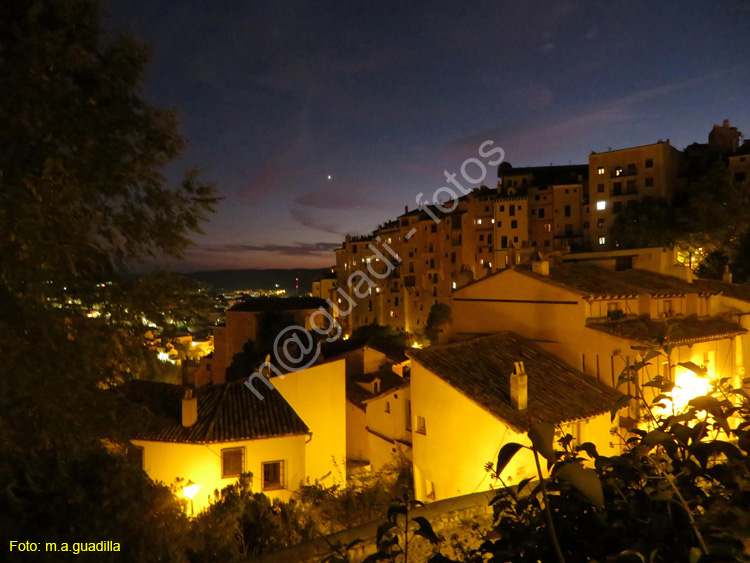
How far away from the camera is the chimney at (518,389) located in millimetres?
9258

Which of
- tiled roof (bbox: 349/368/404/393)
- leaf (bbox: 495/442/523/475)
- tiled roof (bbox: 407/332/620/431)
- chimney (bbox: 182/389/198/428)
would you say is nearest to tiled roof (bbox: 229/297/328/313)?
tiled roof (bbox: 349/368/404/393)

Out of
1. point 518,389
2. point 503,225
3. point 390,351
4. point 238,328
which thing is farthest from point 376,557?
point 503,225

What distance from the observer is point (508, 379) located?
10297 millimetres

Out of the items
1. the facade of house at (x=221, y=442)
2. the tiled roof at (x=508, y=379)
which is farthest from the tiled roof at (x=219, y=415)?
the tiled roof at (x=508, y=379)

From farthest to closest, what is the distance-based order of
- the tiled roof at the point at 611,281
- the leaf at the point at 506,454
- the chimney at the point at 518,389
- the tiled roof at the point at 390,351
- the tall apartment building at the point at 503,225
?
the tall apartment building at the point at 503,225 → the tiled roof at the point at 390,351 → the tiled roof at the point at 611,281 → the chimney at the point at 518,389 → the leaf at the point at 506,454

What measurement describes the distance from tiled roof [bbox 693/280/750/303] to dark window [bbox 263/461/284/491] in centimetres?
1270

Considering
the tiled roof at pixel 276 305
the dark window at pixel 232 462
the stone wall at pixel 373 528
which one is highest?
the tiled roof at pixel 276 305

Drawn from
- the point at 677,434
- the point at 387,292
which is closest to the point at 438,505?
the point at 677,434

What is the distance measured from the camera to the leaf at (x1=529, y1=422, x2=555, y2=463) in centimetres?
161

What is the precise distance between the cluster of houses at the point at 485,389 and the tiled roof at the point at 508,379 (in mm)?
36

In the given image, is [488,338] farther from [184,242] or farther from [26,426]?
[26,426]

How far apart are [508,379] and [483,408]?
1.37 metres

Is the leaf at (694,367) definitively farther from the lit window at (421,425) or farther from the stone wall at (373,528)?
the lit window at (421,425)

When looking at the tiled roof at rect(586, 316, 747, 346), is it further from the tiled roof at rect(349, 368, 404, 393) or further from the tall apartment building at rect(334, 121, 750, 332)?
the tall apartment building at rect(334, 121, 750, 332)
